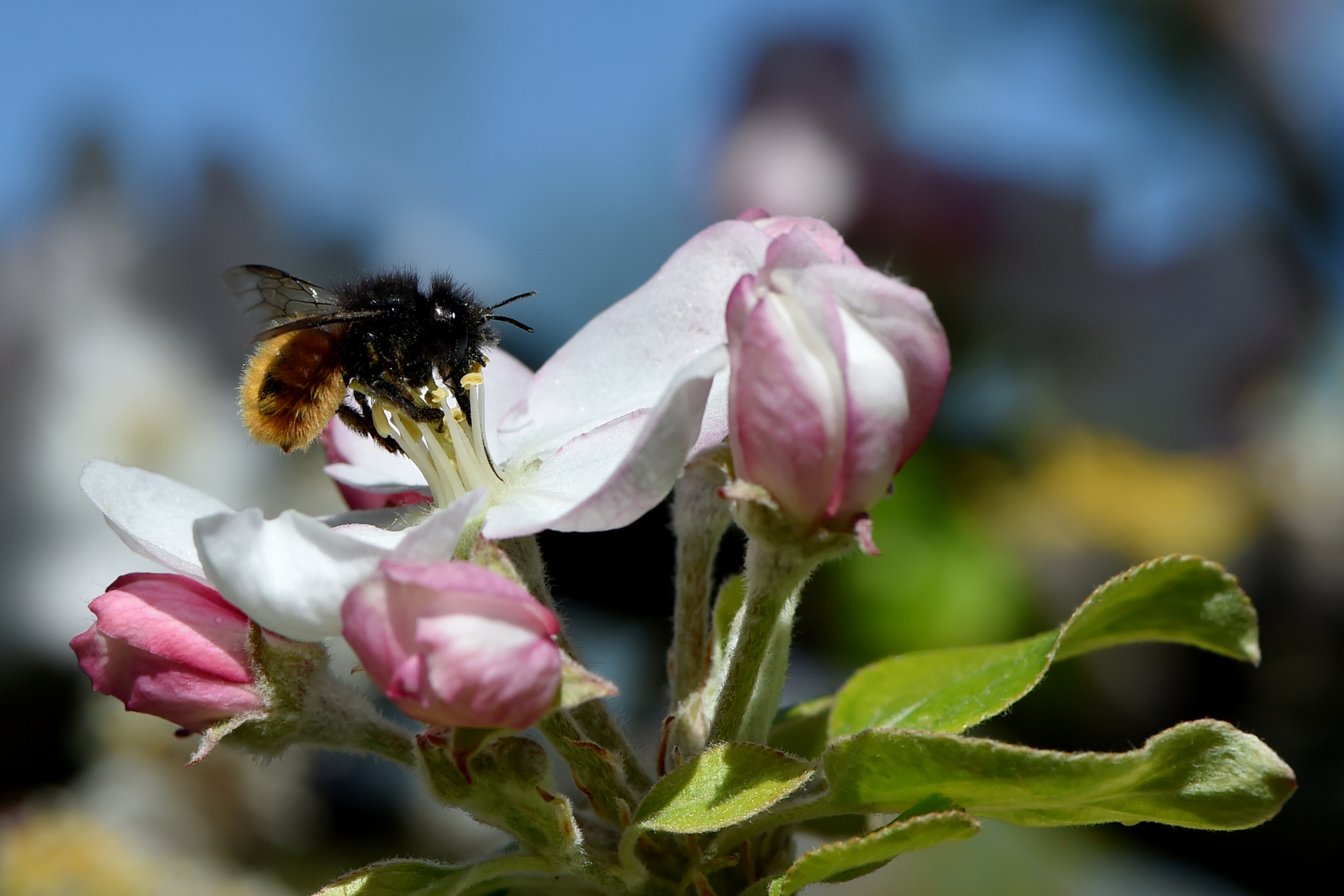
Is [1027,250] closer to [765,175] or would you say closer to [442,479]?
[765,175]

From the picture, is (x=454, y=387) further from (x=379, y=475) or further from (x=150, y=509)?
(x=150, y=509)

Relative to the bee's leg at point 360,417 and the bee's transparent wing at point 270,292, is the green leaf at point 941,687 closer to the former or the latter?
the bee's leg at point 360,417

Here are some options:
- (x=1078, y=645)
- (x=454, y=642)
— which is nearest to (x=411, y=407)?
(x=454, y=642)

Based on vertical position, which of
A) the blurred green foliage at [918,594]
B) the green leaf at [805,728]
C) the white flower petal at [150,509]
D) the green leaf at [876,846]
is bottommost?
the blurred green foliage at [918,594]

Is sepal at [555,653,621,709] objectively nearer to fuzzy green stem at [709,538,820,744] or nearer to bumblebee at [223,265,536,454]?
fuzzy green stem at [709,538,820,744]

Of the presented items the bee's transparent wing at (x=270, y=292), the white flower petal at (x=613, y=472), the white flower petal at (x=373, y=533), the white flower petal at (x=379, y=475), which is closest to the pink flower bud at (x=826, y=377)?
the white flower petal at (x=613, y=472)

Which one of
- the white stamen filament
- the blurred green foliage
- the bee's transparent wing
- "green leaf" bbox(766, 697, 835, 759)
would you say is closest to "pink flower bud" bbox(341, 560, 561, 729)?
the white stamen filament
